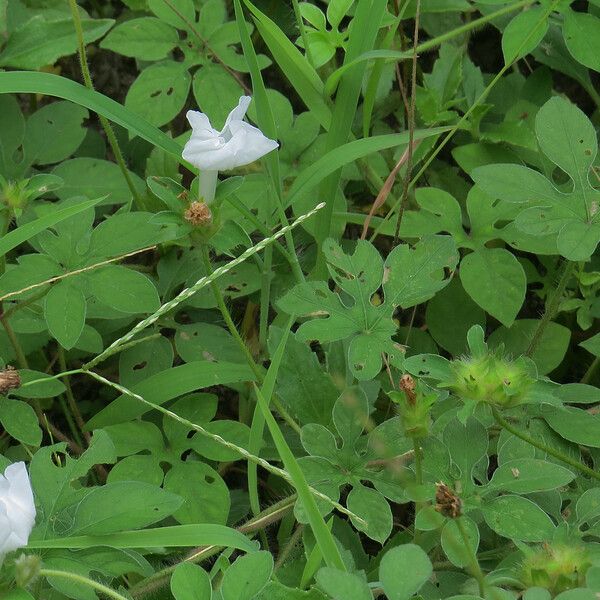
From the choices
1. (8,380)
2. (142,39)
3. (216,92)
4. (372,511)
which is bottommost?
(372,511)

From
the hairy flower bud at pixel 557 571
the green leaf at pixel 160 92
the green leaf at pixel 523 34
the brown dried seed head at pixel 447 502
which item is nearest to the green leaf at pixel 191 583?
the brown dried seed head at pixel 447 502

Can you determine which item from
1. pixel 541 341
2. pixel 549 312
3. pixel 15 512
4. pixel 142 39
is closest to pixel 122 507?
pixel 15 512

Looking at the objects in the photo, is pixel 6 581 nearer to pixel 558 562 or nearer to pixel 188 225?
Answer: pixel 188 225

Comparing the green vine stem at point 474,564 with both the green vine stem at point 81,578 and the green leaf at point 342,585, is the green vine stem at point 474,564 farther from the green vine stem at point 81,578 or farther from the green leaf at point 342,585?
the green vine stem at point 81,578

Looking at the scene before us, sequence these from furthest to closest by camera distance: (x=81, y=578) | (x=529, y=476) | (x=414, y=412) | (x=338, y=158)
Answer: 1. (x=338, y=158)
2. (x=529, y=476)
3. (x=414, y=412)
4. (x=81, y=578)

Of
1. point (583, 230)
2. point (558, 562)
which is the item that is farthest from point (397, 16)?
point (558, 562)

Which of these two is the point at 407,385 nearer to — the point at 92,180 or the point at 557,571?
the point at 557,571

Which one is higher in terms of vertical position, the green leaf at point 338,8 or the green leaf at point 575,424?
the green leaf at point 338,8

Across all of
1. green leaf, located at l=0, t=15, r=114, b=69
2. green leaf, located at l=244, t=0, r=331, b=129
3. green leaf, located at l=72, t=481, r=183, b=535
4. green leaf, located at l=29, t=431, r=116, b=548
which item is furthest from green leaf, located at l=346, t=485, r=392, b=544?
green leaf, located at l=0, t=15, r=114, b=69
